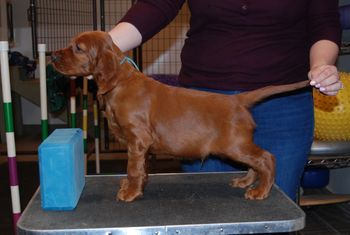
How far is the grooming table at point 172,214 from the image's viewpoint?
1211 mm

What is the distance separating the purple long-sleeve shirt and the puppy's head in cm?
23

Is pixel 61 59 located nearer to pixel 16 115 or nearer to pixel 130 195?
pixel 130 195

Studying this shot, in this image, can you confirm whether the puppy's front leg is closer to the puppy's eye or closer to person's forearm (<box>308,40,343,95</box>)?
the puppy's eye

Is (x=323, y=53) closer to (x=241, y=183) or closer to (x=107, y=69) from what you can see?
(x=241, y=183)

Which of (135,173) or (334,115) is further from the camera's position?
(334,115)

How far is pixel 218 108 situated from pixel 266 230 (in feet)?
1.20

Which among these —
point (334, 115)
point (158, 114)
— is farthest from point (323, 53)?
point (334, 115)

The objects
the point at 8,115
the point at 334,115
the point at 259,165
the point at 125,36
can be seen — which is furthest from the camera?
the point at 334,115

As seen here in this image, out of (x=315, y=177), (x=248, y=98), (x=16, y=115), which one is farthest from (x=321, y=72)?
(x=16, y=115)

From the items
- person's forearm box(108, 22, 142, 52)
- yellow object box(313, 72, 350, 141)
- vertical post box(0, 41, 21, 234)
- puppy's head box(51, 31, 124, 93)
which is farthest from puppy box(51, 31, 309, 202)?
yellow object box(313, 72, 350, 141)

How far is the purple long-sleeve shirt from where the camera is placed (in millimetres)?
1540

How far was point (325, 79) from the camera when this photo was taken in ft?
4.37

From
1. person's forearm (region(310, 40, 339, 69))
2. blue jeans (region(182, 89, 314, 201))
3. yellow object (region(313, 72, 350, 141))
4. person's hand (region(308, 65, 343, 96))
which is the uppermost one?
person's forearm (region(310, 40, 339, 69))

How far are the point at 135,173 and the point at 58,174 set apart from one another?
0.70ft
